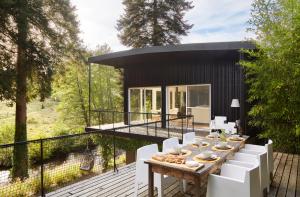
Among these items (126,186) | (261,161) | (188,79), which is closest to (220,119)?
(188,79)

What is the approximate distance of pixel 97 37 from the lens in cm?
2230

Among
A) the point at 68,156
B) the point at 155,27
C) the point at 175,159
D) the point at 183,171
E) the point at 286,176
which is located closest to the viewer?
the point at 183,171

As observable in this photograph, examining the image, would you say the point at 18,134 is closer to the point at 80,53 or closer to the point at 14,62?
the point at 14,62

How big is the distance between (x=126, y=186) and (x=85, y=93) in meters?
15.5

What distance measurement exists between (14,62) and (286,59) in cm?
946

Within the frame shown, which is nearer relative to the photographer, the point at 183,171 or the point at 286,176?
the point at 183,171

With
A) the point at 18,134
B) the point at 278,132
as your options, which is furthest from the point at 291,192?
the point at 18,134

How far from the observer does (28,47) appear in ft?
29.2

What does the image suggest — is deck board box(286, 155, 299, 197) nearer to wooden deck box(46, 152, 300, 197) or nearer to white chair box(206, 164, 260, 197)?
wooden deck box(46, 152, 300, 197)

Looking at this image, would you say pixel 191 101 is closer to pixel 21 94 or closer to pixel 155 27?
pixel 21 94

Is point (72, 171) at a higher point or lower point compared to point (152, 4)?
lower

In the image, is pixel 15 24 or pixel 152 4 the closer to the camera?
pixel 15 24

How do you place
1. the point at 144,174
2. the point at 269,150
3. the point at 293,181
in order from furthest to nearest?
1. the point at 293,181
2. the point at 269,150
3. the point at 144,174

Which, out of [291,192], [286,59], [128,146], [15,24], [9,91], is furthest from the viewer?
[128,146]
